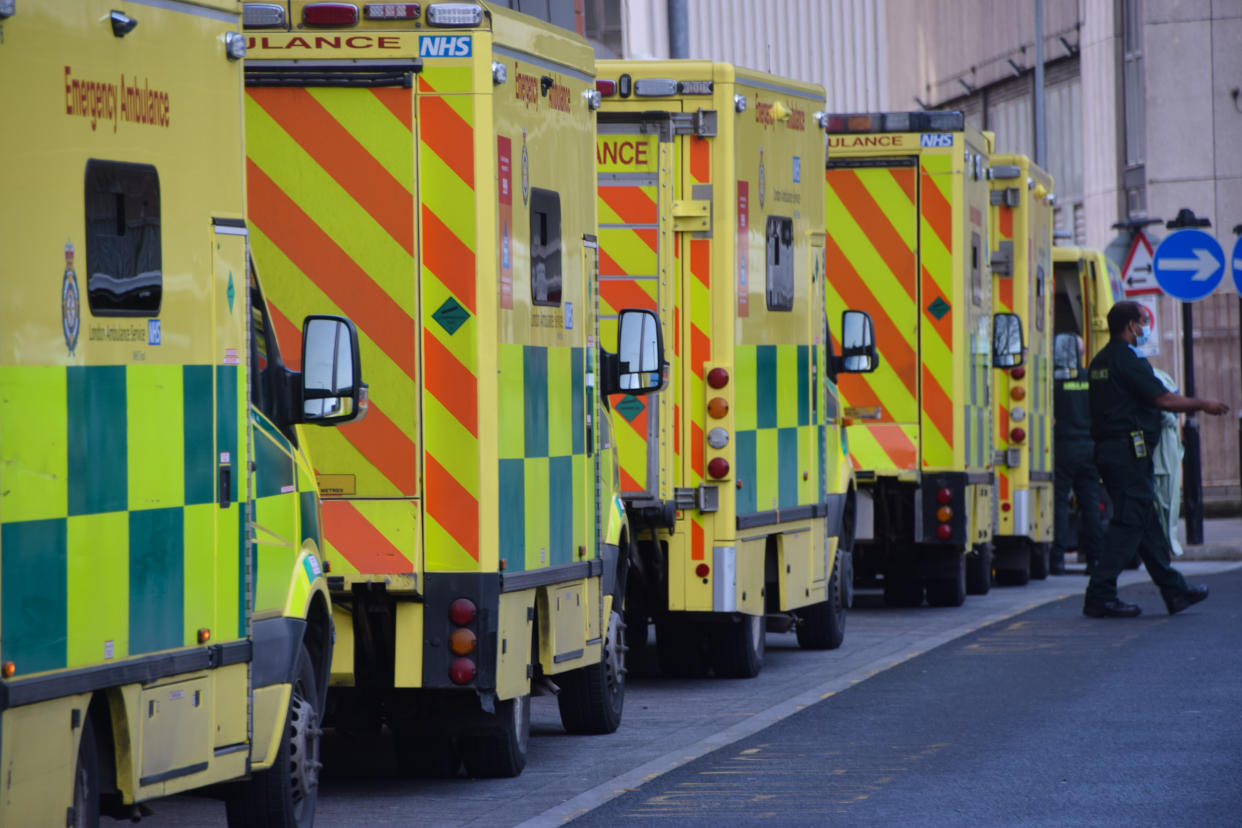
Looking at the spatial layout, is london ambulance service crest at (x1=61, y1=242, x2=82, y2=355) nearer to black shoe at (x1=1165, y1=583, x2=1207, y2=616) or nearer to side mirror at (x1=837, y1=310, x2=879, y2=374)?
side mirror at (x1=837, y1=310, x2=879, y2=374)

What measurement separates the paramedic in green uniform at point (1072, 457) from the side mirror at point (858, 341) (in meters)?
5.77

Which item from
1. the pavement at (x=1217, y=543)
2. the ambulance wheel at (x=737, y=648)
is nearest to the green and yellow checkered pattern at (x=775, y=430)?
the ambulance wheel at (x=737, y=648)

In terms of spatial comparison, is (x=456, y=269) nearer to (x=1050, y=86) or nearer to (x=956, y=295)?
(x=956, y=295)

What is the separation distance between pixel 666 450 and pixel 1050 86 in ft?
102

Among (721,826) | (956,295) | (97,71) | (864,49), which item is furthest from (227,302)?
(864,49)

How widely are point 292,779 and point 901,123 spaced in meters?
9.65

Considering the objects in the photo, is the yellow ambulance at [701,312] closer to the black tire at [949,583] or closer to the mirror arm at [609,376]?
the mirror arm at [609,376]

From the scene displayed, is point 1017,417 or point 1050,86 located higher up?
point 1050,86

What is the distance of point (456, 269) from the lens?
8.34m

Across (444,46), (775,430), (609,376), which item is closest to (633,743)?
(609,376)

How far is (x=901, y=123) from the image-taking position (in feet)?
51.7

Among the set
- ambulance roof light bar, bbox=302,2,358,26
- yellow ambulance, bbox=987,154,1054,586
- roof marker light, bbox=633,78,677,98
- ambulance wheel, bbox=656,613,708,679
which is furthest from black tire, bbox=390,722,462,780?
yellow ambulance, bbox=987,154,1054,586

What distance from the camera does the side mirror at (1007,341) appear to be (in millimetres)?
17375

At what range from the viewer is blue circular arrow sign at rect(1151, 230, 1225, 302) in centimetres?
2109
